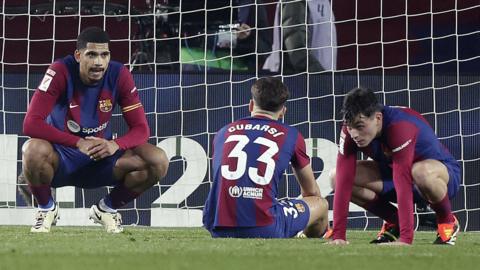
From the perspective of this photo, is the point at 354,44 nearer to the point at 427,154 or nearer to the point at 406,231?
the point at 427,154

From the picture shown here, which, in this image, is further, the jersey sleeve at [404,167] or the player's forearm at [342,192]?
the player's forearm at [342,192]

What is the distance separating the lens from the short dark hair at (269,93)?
7501 millimetres

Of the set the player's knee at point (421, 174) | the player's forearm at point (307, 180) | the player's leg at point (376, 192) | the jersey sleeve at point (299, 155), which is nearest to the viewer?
the player's knee at point (421, 174)

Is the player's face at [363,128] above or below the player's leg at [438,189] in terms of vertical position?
above

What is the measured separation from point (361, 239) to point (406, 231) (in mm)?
1483

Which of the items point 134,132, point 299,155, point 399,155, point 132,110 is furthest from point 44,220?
point 399,155

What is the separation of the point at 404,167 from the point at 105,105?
2.45 m

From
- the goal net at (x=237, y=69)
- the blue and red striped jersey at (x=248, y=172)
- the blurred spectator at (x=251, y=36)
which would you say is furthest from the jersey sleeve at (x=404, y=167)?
the blurred spectator at (x=251, y=36)

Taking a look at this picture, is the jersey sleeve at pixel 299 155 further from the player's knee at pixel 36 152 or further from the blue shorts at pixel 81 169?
the player's knee at pixel 36 152

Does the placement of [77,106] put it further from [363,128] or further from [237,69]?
[237,69]

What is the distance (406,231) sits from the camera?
6.95 m

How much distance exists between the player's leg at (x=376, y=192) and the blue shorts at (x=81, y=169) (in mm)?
1618

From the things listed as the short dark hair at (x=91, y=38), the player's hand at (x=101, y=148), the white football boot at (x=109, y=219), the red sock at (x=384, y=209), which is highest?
the short dark hair at (x=91, y=38)

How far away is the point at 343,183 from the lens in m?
7.27
